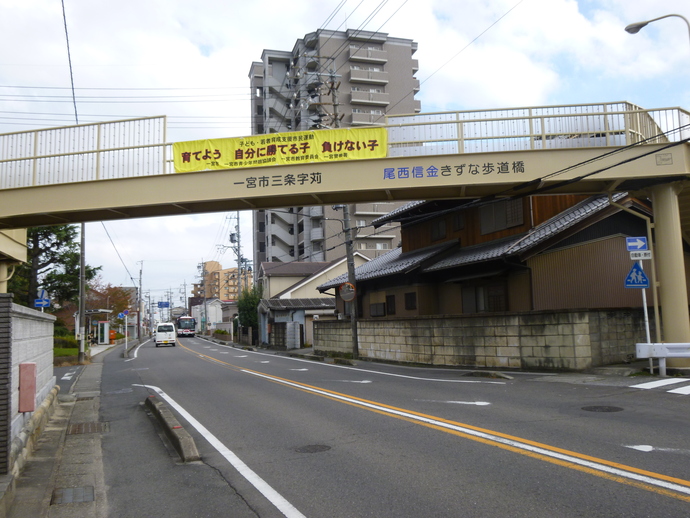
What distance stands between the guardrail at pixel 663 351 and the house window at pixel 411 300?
1281 centimetres

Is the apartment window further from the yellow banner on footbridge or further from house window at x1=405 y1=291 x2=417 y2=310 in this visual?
the yellow banner on footbridge

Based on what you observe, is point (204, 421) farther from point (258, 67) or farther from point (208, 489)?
point (258, 67)

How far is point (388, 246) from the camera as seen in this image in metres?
67.8

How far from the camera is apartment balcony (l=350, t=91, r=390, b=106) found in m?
68.3

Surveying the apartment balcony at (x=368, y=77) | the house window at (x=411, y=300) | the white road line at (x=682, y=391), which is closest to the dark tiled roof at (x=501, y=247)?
the house window at (x=411, y=300)

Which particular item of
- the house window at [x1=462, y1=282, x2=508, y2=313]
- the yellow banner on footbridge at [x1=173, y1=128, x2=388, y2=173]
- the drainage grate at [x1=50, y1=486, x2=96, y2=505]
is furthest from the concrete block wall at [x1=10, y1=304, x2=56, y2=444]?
the house window at [x1=462, y1=282, x2=508, y2=313]

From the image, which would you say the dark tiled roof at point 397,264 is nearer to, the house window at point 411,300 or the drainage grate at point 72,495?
the house window at point 411,300

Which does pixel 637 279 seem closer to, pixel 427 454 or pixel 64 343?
pixel 427 454

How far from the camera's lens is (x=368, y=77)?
6894 cm

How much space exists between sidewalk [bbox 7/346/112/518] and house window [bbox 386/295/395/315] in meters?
17.6

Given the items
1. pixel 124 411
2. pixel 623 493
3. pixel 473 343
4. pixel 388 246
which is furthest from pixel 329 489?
pixel 388 246

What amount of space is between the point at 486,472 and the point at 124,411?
9826 mm

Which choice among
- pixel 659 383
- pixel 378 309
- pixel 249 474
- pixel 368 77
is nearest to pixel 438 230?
pixel 378 309

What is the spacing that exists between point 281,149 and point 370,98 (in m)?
56.2
